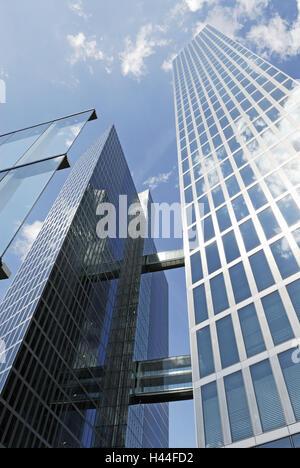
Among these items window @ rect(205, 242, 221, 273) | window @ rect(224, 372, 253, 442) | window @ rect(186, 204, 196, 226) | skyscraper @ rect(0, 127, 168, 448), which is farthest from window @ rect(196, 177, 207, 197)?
window @ rect(224, 372, 253, 442)

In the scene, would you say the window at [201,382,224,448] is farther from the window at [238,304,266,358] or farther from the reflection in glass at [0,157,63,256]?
the reflection in glass at [0,157,63,256]

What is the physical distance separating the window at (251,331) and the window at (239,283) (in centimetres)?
116

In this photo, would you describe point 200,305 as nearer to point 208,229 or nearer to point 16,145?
point 208,229

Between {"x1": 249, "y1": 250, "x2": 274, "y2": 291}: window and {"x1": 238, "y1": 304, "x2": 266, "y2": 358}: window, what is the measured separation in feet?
5.89

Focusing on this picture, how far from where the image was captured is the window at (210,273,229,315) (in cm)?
2583

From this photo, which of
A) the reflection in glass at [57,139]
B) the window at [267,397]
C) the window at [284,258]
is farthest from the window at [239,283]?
the reflection in glass at [57,139]

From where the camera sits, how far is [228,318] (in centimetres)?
2459

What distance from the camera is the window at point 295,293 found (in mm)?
21375

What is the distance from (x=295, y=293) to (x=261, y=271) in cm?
363

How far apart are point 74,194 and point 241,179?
118 feet

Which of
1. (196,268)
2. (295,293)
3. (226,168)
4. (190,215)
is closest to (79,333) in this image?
(190,215)

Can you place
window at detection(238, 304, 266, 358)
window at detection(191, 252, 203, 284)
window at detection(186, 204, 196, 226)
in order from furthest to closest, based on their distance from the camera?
window at detection(186, 204, 196, 226)
window at detection(191, 252, 203, 284)
window at detection(238, 304, 266, 358)

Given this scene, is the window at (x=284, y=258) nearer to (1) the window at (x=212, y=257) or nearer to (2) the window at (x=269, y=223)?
(2) the window at (x=269, y=223)

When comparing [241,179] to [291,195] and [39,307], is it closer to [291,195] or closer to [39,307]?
[291,195]
